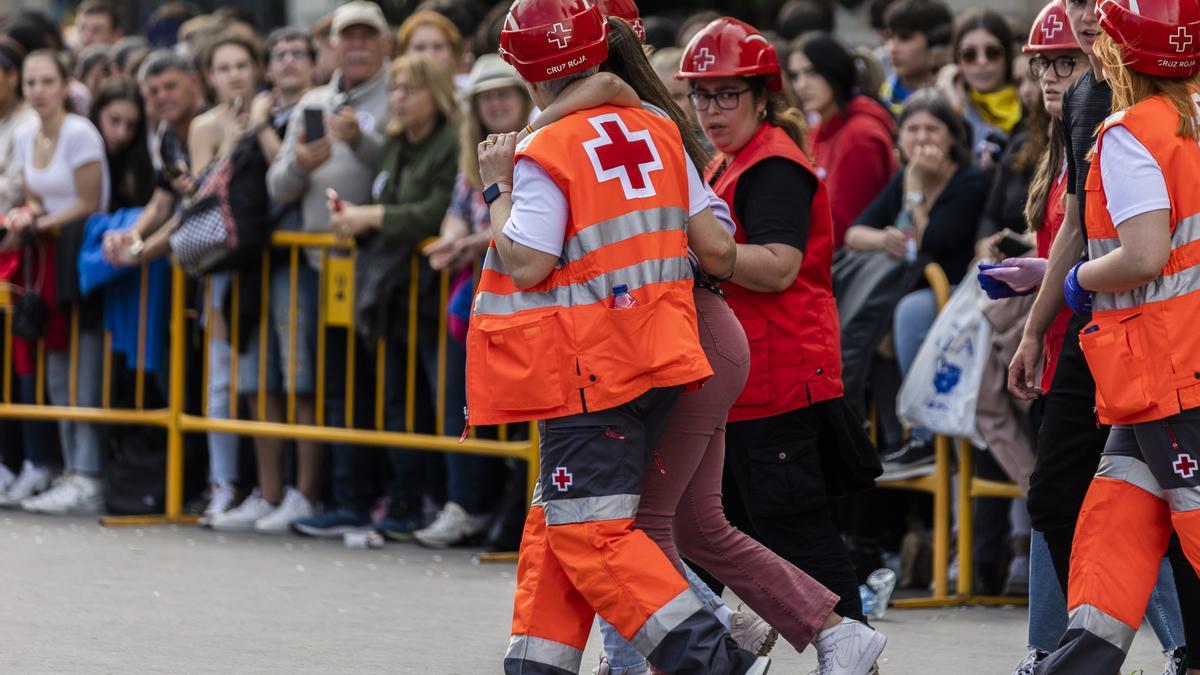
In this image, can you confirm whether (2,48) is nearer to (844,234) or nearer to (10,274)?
(10,274)

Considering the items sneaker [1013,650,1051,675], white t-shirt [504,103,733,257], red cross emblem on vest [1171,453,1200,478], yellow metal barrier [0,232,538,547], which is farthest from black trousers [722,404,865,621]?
yellow metal barrier [0,232,538,547]

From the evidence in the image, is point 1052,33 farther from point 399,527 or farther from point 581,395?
point 399,527

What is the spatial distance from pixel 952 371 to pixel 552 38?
2823mm

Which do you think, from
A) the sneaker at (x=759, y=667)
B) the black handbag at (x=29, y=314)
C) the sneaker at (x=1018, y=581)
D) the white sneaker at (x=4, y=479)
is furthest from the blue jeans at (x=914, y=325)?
the white sneaker at (x=4, y=479)

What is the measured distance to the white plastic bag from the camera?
7023 mm

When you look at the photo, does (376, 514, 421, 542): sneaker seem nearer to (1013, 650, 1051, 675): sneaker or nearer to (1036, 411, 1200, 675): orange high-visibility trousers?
(1013, 650, 1051, 675): sneaker

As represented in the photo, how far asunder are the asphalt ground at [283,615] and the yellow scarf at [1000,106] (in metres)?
2.31

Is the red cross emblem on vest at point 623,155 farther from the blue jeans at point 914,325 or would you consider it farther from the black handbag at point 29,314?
the black handbag at point 29,314

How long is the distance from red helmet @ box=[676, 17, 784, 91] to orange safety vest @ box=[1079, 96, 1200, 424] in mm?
1272

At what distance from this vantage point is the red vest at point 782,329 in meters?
5.54

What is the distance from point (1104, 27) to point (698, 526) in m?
1.65

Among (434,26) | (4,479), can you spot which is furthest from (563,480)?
(4,479)

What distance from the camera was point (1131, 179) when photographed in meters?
4.54

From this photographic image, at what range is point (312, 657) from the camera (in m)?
6.09
